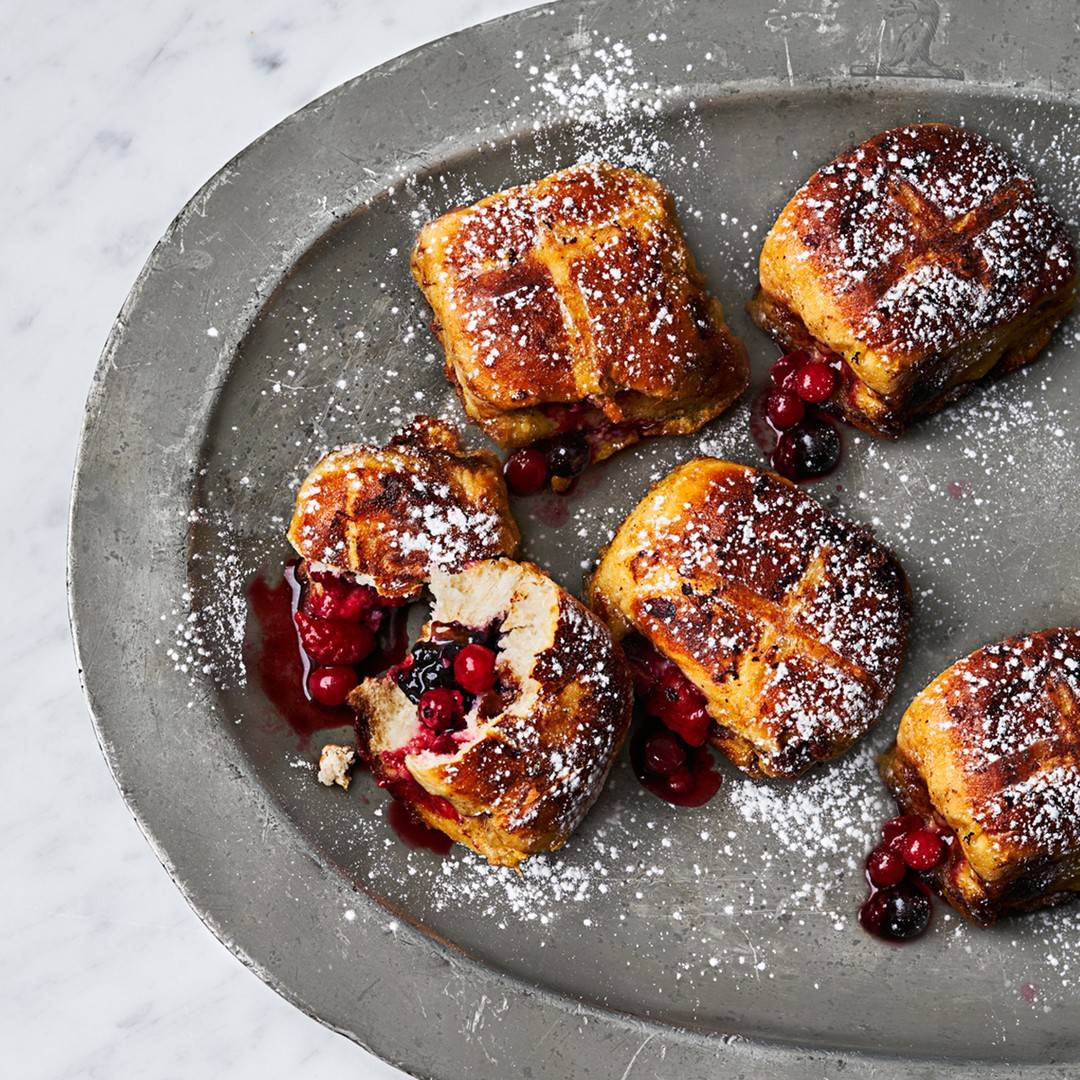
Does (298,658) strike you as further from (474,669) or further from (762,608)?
(762,608)

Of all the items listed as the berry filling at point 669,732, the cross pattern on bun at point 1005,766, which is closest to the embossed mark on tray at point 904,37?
the cross pattern on bun at point 1005,766

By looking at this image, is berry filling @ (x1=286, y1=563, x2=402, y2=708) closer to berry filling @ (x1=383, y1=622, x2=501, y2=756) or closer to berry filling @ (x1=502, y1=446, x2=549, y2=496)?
berry filling @ (x1=383, y1=622, x2=501, y2=756)

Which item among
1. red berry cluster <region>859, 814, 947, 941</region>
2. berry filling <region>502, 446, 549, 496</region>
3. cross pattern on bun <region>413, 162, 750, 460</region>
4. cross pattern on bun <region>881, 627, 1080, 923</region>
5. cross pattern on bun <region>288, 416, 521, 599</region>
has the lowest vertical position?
red berry cluster <region>859, 814, 947, 941</region>

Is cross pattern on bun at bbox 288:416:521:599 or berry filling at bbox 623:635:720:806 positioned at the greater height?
cross pattern on bun at bbox 288:416:521:599

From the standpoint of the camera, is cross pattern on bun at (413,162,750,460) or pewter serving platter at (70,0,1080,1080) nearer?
cross pattern on bun at (413,162,750,460)

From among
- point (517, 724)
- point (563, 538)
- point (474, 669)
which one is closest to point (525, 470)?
point (563, 538)

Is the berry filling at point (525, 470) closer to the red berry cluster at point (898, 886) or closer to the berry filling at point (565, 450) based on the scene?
the berry filling at point (565, 450)

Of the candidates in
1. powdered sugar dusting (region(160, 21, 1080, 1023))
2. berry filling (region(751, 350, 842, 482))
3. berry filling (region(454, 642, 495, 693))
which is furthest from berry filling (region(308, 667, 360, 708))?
berry filling (region(751, 350, 842, 482))
